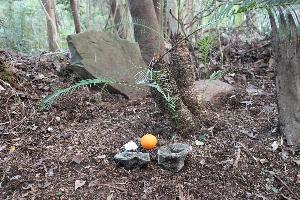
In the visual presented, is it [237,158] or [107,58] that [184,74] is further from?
[107,58]

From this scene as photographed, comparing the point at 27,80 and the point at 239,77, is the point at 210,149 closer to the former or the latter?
the point at 239,77

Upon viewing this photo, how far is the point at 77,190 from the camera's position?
192cm

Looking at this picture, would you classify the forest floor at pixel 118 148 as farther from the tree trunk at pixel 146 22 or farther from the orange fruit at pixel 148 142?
the tree trunk at pixel 146 22

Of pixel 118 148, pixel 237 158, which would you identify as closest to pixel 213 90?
pixel 237 158

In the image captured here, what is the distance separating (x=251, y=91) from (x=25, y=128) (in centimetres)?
186

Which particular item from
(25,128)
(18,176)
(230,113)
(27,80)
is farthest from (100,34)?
(18,176)

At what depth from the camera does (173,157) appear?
1987 mm

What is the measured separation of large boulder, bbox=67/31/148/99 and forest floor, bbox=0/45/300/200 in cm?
17

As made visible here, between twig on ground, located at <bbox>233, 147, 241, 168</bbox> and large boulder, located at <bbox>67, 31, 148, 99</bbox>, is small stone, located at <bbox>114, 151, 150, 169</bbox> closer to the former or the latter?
twig on ground, located at <bbox>233, 147, 241, 168</bbox>

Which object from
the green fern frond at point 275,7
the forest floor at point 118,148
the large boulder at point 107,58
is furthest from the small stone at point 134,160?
the large boulder at point 107,58

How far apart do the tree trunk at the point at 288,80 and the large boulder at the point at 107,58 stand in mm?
1272

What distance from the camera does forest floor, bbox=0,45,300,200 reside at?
1.92m

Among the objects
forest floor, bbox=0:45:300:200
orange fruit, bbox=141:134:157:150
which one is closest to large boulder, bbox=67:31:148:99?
forest floor, bbox=0:45:300:200

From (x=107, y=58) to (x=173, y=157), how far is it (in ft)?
5.36
